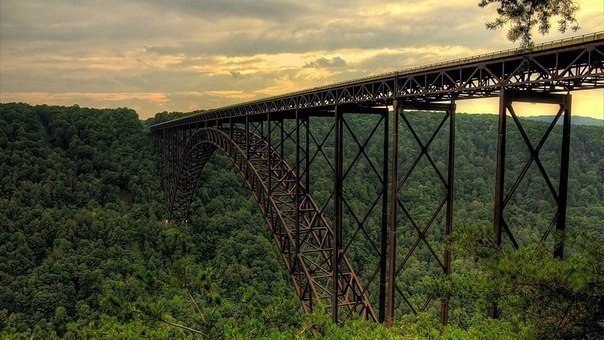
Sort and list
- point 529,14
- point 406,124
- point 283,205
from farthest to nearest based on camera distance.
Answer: point 283,205 → point 406,124 → point 529,14

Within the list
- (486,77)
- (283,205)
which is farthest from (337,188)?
(283,205)

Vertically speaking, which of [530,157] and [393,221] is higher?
[530,157]

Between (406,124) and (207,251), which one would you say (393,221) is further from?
(207,251)

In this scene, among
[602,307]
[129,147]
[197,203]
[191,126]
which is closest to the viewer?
[602,307]

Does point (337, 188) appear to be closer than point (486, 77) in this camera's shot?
No

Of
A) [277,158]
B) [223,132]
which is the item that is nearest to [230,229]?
[223,132]

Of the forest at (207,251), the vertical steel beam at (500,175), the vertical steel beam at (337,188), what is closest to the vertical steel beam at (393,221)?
the forest at (207,251)

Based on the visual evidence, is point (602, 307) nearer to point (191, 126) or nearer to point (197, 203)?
point (191, 126)
